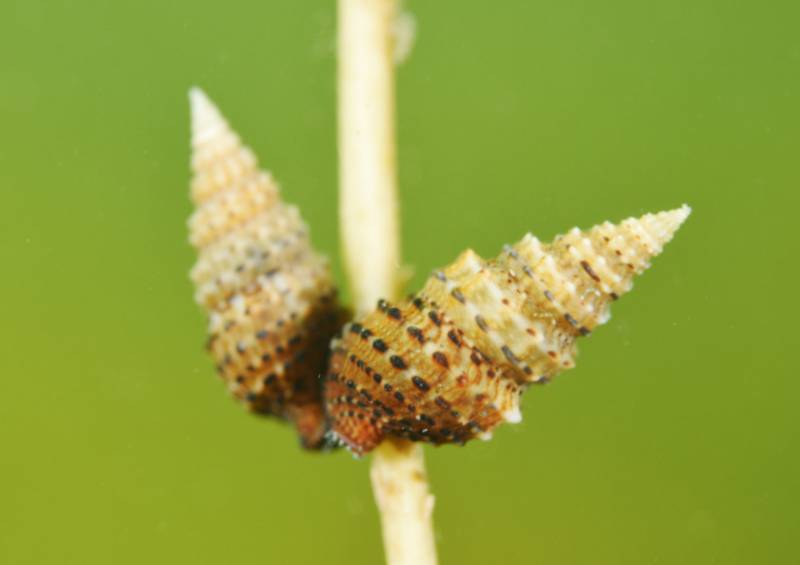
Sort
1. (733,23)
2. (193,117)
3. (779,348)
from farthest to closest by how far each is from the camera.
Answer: (779,348)
(733,23)
(193,117)

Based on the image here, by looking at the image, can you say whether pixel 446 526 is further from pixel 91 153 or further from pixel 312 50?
pixel 91 153

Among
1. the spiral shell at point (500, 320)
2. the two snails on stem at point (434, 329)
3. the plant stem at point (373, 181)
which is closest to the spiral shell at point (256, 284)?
the two snails on stem at point (434, 329)

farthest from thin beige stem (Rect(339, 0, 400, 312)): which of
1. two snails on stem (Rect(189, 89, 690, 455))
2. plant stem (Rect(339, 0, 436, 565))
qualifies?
two snails on stem (Rect(189, 89, 690, 455))

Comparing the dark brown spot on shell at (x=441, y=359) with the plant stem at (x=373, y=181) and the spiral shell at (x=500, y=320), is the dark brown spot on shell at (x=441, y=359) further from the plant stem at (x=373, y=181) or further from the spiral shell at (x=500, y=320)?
the plant stem at (x=373, y=181)

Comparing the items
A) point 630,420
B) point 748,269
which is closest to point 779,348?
point 748,269

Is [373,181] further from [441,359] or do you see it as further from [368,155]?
[441,359]
